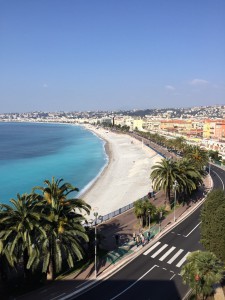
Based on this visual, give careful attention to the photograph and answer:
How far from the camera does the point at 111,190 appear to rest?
68.1 metres

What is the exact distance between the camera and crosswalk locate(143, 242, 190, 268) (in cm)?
2934

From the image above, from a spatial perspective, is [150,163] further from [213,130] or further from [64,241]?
[64,241]

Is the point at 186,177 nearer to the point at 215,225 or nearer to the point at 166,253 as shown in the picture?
the point at 166,253

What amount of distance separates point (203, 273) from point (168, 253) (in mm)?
10604

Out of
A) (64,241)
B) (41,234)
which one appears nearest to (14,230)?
(41,234)

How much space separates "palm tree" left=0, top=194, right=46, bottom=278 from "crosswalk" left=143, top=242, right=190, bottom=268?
40.6 ft

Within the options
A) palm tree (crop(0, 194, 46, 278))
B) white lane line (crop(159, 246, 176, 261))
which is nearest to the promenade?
white lane line (crop(159, 246, 176, 261))

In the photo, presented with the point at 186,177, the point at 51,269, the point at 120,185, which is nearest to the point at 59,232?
the point at 51,269

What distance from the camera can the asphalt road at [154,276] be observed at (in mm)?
23812

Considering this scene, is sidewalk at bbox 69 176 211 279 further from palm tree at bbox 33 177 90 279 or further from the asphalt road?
palm tree at bbox 33 177 90 279

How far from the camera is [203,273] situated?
20.5 meters

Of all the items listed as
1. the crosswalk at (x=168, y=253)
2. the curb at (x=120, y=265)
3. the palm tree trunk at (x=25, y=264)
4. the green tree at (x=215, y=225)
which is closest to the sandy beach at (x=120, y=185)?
the curb at (x=120, y=265)

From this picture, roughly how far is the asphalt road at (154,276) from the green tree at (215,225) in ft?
12.7

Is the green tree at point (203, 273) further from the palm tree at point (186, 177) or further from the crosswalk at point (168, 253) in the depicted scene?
the palm tree at point (186, 177)
